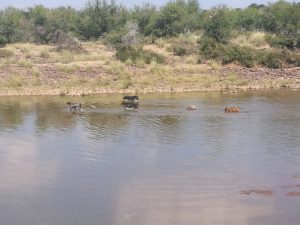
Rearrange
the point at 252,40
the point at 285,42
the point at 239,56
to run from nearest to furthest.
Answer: the point at 239,56
the point at 285,42
the point at 252,40

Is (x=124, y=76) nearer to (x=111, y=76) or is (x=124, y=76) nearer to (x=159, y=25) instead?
(x=111, y=76)

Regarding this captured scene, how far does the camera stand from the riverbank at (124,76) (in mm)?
25484

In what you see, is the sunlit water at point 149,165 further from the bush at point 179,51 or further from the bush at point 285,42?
the bush at point 285,42

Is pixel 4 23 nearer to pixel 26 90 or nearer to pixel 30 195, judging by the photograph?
pixel 26 90

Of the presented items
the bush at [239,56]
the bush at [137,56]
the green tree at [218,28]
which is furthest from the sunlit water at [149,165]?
the green tree at [218,28]

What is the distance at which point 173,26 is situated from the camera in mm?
42906

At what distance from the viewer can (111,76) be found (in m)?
27.7

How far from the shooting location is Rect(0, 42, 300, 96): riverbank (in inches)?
1003

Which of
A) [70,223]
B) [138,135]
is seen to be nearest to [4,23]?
[138,135]

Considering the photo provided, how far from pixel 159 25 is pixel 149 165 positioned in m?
32.7

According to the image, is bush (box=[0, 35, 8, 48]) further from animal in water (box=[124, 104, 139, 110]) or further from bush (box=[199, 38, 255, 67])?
animal in water (box=[124, 104, 139, 110])

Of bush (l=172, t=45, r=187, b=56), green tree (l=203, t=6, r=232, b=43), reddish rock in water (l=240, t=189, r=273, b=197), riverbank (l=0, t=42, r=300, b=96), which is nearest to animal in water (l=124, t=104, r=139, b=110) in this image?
riverbank (l=0, t=42, r=300, b=96)

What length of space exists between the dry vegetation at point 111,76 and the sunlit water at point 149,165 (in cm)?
573

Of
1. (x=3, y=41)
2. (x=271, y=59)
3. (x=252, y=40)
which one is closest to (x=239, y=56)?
(x=271, y=59)
